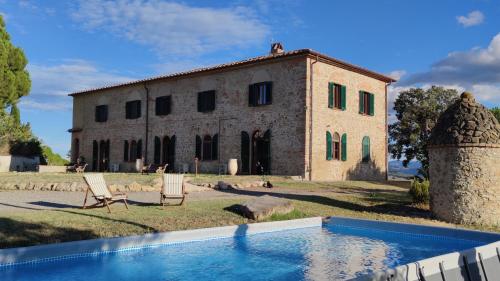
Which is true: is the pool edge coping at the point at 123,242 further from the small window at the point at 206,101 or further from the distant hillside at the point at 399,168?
the distant hillside at the point at 399,168

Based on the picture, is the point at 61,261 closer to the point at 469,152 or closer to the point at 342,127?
the point at 469,152

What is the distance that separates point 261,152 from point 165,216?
12564mm

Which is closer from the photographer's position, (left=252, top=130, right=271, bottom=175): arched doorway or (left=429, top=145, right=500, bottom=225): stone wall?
(left=429, top=145, right=500, bottom=225): stone wall

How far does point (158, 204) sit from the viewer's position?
1095 centimetres

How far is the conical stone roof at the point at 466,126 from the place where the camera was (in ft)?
32.5

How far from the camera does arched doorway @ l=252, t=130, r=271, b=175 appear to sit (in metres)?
21.0

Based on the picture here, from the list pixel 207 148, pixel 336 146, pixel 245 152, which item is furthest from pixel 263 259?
pixel 207 148

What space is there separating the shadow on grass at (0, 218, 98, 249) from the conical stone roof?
24.4ft

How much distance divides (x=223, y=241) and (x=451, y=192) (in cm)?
513

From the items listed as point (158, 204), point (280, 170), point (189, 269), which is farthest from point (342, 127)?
point (189, 269)

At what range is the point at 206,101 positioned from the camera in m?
23.7

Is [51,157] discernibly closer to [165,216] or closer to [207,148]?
[207,148]

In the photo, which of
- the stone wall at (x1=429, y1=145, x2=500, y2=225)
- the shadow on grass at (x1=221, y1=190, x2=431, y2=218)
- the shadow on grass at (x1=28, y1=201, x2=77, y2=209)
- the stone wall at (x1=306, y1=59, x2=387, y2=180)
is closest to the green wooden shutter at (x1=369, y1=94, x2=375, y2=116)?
the stone wall at (x1=306, y1=59, x2=387, y2=180)

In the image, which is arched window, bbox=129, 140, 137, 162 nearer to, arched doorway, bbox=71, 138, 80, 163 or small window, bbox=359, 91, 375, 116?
arched doorway, bbox=71, 138, 80, 163
